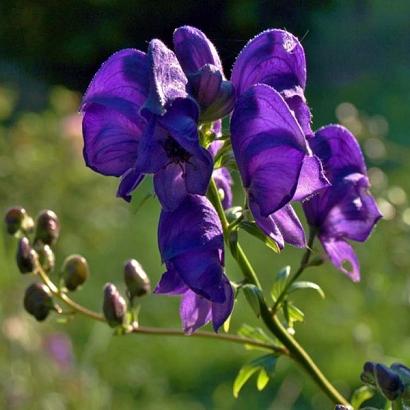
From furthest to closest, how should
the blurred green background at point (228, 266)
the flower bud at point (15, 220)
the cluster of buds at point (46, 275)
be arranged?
the blurred green background at point (228, 266) → the flower bud at point (15, 220) → the cluster of buds at point (46, 275)

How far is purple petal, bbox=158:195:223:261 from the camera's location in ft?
2.84

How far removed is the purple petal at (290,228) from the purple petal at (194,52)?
0.44 ft

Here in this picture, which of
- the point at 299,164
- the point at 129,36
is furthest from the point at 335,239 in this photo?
the point at 129,36

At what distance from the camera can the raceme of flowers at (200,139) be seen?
85cm

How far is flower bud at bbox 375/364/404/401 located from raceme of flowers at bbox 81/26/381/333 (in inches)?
5.0

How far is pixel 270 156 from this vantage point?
876 mm

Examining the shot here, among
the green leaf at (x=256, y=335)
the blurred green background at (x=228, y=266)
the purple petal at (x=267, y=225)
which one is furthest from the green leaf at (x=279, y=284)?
the blurred green background at (x=228, y=266)

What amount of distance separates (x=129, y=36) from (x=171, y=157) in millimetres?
5554

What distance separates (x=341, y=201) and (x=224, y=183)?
0.14 meters

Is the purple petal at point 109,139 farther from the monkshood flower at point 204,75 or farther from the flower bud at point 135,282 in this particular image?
the flower bud at point 135,282

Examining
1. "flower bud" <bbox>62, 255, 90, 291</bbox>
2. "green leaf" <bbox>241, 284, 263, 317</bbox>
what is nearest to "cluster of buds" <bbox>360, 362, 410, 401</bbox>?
"green leaf" <bbox>241, 284, 263, 317</bbox>

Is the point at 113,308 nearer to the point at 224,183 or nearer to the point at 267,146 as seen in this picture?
the point at 224,183

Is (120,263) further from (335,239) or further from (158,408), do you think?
(335,239)

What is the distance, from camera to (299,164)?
87 cm
